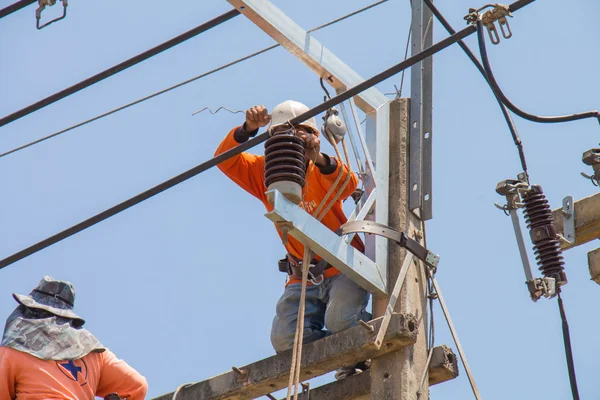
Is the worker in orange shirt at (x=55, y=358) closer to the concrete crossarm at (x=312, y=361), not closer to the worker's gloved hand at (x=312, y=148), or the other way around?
the concrete crossarm at (x=312, y=361)

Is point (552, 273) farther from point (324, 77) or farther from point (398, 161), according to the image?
point (324, 77)

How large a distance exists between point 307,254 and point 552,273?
4.86 ft

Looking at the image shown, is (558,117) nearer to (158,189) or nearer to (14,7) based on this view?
(158,189)

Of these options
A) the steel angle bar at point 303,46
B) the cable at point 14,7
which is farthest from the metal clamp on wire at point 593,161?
the cable at point 14,7

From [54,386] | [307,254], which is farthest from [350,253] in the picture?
[54,386]

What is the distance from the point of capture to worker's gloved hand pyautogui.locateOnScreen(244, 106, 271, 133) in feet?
25.0

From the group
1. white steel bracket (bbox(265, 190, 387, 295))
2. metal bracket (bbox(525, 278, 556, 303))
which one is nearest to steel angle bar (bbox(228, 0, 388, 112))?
white steel bracket (bbox(265, 190, 387, 295))

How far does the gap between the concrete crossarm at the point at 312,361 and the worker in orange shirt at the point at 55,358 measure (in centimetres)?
41

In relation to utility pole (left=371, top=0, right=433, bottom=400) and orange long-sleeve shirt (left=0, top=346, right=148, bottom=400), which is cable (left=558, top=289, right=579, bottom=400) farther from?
orange long-sleeve shirt (left=0, top=346, right=148, bottom=400)

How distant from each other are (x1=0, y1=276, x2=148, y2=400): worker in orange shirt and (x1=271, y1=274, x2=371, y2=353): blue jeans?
34.4 inches

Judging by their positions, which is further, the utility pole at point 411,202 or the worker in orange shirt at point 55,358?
the worker in orange shirt at point 55,358

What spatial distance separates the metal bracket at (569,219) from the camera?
8250 millimetres

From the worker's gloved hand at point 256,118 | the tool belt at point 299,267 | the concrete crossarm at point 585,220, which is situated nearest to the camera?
the tool belt at point 299,267

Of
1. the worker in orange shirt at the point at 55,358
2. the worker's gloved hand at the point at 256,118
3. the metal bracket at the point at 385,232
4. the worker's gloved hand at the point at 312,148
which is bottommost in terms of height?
the worker in orange shirt at the point at 55,358
